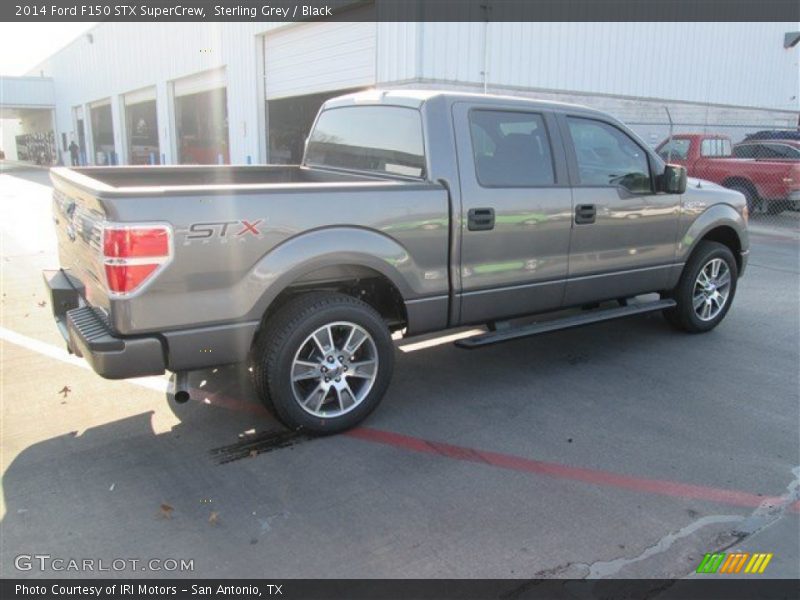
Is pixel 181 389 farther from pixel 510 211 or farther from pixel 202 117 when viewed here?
pixel 202 117

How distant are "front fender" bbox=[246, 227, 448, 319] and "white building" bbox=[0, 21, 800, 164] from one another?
367 inches

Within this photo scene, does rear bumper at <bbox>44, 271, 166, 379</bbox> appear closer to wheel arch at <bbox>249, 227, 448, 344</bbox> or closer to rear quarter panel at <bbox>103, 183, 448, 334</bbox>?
rear quarter panel at <bbox>103, 183, 448, 334</bbox>

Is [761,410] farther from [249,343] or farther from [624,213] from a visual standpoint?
[249,343]

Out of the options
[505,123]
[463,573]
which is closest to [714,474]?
[463,573]

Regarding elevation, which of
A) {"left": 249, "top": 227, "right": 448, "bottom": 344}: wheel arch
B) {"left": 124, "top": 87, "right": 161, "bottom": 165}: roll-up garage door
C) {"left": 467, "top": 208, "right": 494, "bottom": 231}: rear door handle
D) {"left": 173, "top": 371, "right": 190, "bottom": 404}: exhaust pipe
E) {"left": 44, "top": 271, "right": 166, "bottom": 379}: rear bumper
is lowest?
{"left": 173, "top": 371, "right": 190, "bottom": 404}: exhaust pipe

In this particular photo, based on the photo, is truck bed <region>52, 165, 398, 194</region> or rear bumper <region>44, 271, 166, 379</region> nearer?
rear bumper <region>44, 271, 166, 379</region>

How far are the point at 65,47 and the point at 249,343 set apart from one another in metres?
46.3

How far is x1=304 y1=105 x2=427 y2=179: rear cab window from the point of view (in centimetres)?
425

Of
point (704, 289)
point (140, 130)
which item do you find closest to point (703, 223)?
point (704, 289)

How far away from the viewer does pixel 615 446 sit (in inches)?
151

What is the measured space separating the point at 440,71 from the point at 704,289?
329 inches

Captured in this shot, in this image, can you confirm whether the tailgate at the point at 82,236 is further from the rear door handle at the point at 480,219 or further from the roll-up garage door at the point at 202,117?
the roll-up garage door at the point at 202,117

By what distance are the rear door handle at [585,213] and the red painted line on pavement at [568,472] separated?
1936mm

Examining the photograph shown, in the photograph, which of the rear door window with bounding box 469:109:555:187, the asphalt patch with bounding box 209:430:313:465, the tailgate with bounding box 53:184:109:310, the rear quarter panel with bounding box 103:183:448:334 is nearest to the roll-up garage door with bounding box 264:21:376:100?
the rear door window with bounding box 469:109:555:187
